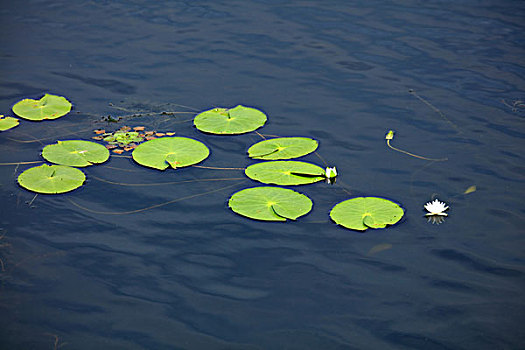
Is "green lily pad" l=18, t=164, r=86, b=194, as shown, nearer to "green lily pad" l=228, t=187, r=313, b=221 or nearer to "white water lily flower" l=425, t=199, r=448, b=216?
"green lily pad" l=228, t=187, r=313, b=221

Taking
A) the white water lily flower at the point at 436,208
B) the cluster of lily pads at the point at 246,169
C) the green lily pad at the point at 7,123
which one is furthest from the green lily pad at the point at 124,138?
the white water lily flower at the point at 436,208

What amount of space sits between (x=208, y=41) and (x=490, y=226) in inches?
167

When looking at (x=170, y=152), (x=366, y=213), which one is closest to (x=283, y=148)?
(x=170, y=152)

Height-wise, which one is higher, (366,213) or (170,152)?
(170,152)

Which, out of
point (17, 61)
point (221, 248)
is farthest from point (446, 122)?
point (17, 61)

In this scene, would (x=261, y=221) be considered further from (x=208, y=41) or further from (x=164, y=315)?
(x=208, y=41)

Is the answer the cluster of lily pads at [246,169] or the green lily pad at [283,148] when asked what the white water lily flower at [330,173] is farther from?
the green lily pad at [283,148]

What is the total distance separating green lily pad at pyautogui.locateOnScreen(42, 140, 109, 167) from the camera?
14.2 ft

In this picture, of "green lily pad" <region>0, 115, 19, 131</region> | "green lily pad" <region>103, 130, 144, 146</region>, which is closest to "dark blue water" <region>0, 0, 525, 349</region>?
"green lily pad" <region>0, 115, 19, 131</region>

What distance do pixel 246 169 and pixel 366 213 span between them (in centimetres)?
104

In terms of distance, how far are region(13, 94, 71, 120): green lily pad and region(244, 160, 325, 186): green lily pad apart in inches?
80.1

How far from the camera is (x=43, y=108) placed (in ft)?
16.7

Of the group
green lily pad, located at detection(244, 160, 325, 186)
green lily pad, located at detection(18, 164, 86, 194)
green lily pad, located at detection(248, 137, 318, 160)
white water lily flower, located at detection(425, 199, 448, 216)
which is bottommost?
green lily pad, located at detection(18, 164, 86, 194)

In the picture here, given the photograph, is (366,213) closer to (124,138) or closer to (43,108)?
(124,138)
